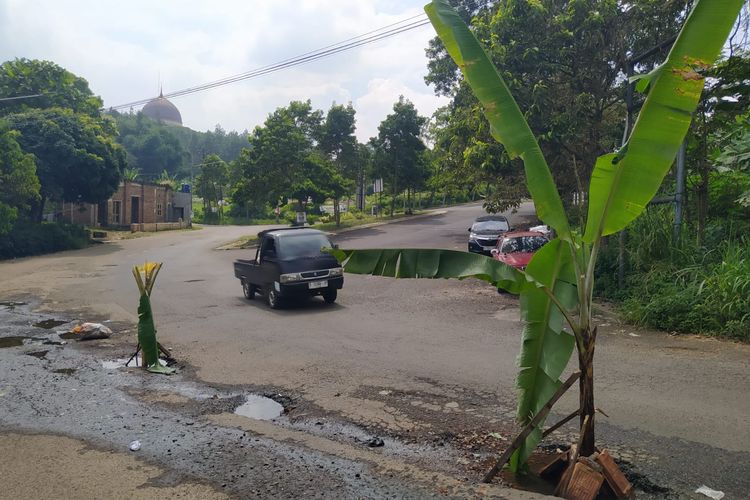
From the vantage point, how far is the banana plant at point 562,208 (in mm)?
3973

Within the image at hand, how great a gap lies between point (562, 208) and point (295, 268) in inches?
370

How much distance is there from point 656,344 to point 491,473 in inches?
237

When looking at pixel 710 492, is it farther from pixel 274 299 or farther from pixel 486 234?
pixel 486 234

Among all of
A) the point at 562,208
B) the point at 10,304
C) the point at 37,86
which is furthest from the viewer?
the point at 37,86

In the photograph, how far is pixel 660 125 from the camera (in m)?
4.04

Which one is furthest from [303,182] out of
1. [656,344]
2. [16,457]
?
[16,457]

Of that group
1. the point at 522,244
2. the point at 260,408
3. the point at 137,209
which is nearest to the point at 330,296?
the point at 522,244

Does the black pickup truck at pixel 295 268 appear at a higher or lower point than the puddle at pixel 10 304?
higher

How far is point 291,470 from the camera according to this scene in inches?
188

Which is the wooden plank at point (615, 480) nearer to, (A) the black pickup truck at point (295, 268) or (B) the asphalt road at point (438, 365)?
(B) the asphalt road at point (438, 365)

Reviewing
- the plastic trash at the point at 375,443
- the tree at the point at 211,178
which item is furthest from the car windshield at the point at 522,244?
the tree at the point at 211,178

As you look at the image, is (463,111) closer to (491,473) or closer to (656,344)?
(656,344)

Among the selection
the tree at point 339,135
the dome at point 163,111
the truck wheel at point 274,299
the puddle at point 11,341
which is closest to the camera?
the puddle at point 11,341

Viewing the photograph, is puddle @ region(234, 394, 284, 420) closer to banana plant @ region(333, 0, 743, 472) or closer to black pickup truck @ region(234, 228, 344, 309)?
banana plant @ region(333, 0, 743, 472)
